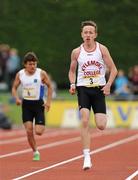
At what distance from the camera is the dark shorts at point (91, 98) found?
45.6 ft

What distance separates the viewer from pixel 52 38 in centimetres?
3841

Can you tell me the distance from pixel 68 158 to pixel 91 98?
10.1ft

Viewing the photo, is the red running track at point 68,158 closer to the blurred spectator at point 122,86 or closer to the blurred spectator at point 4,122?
the blurred spectator at point 4,122

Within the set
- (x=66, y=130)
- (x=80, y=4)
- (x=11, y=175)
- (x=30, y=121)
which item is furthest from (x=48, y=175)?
(x=80, y=4)

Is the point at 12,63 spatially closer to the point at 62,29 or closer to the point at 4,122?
the point at 4,122

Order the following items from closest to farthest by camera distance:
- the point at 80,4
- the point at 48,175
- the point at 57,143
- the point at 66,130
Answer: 1. the point at 48,175
2. the point at 57,143
3. the point at 66,130
4. the point at 80,4

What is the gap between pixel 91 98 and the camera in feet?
46.0

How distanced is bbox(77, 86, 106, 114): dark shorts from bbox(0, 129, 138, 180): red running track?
1.01 meters

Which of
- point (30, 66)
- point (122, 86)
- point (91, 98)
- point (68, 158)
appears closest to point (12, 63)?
point (122, 86)

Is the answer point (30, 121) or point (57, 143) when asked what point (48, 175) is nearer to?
point (30, 121)

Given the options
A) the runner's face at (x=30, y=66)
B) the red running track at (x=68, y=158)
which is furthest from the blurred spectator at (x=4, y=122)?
the runner's face at (x=30, y=66)

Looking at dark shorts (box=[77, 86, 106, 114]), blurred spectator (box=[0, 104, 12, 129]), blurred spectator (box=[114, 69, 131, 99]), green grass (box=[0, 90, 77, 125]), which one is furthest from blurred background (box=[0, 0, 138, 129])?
dark shorts (box=[77, 86, 106, 114])

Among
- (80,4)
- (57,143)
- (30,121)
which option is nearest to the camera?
(30,121)

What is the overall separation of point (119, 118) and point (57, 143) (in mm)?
8966
